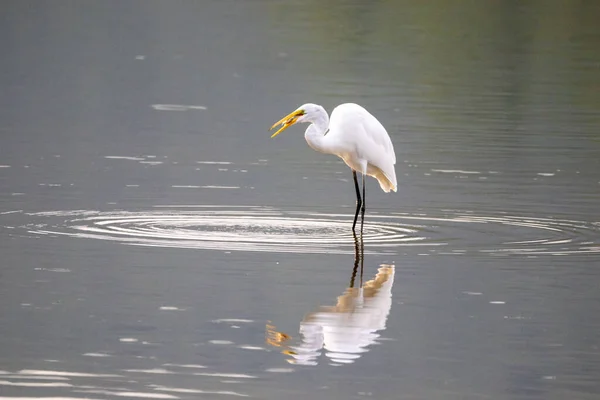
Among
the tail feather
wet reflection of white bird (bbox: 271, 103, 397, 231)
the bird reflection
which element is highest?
wet reflection of white bird (bbox: 271, 103, 397, 231)

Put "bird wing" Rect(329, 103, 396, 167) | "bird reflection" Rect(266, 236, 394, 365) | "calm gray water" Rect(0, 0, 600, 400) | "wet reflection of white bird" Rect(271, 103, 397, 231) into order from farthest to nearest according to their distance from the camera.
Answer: "bird wing" Rect(329, 103, 396, 167)
"wet reflection of white bird" Rect(271, 103, 397, 231)
"bird reflection" Rect(266, 236, 394, 365)
"calm gray water" Rect(0, 0, 600, 400)

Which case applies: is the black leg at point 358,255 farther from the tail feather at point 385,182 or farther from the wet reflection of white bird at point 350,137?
the tail feather at point 385,182

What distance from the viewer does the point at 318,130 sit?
A: 15992 mm

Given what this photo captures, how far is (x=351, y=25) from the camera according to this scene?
56562 millimetres

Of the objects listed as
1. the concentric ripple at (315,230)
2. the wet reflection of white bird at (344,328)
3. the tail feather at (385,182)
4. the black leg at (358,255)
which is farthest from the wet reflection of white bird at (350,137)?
the wet reflection of white bird at (344,328)

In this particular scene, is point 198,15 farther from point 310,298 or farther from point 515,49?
point 310,298

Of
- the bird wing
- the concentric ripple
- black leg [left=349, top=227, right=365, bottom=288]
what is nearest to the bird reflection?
black leg [left=349, top=227, right=365, bottom=288]

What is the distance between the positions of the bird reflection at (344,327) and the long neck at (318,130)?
3.23 m

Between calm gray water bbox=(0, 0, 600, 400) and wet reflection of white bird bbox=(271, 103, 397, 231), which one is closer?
calm gray water bbox=(0, 0, 600, 400)

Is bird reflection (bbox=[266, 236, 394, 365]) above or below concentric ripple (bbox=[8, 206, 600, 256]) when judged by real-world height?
below

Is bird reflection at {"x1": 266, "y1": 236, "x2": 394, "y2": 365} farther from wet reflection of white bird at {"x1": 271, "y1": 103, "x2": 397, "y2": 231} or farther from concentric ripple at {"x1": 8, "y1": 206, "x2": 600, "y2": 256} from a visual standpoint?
wet reflection of white bird at {"x1": 271, "y1": 103, "x2": 397, "y2": 231}

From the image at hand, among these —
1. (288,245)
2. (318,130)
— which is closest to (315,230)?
(318,130)

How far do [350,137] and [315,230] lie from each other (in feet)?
3.73

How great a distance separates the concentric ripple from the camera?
14.5 metres
